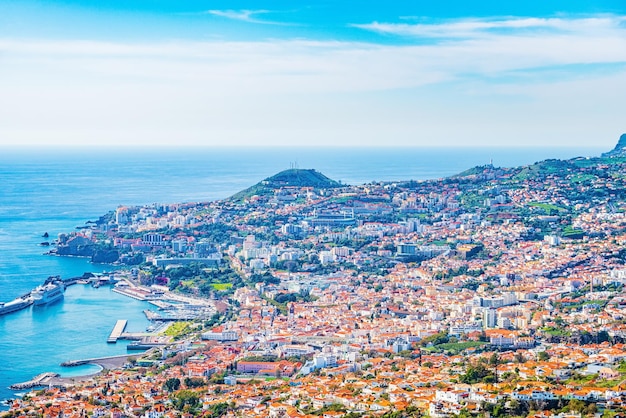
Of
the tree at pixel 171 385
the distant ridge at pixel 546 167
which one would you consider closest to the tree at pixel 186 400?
the tree at pixel 171 385

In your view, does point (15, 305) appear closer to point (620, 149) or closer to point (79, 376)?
point (79, 376)

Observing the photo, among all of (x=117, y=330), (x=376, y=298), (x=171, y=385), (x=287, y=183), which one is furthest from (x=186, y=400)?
(x=287, y=183)

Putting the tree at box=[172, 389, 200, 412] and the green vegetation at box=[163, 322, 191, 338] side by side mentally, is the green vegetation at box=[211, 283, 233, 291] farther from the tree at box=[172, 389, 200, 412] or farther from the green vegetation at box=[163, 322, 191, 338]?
the tree at box=[172, 389, 200, 412]

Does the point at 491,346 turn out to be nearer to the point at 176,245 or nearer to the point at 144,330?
the point at 144,330

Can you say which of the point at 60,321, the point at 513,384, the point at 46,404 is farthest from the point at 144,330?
the point at 513,384

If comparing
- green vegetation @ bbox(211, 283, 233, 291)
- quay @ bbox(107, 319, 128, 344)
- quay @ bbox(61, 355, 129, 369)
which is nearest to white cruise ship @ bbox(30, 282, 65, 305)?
quay @ bbox(107, 319, 128, 344)

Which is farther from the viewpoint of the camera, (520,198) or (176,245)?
(520,198)

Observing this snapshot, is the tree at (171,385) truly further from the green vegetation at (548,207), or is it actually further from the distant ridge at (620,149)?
the distant ridge at (620,149)
